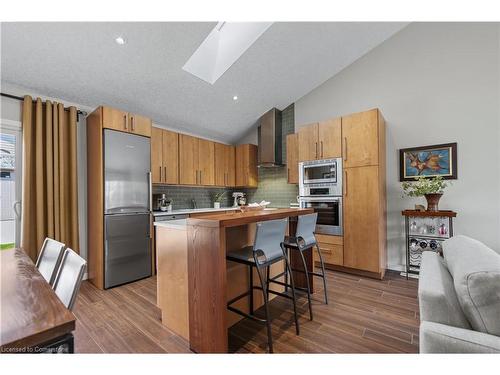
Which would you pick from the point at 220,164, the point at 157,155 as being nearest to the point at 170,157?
the point at 157,155

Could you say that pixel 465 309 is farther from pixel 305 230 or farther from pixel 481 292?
pixel 305 230

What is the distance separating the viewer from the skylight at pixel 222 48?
9.53 ft

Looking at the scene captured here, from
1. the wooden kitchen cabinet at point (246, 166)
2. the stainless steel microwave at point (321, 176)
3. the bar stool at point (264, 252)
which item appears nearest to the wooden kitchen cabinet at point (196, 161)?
the wooden kitchen cabinet at point (246, 166)

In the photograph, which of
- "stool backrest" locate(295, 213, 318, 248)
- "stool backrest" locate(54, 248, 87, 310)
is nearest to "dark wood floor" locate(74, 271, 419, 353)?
"stool backrest" locate(295, 213, 318, 248)

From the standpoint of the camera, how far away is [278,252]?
5.98 feet

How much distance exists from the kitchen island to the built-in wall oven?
5.16ft

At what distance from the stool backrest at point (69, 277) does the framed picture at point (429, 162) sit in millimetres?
3763

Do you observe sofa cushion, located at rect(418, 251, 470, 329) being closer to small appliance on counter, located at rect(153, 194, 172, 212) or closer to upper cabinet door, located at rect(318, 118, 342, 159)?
upper cabinet door, located at rect(318, 118, 342, 159)

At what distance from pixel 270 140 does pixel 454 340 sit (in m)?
3.92

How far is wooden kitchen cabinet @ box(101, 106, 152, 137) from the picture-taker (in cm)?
280

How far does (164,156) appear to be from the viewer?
372 centimetres

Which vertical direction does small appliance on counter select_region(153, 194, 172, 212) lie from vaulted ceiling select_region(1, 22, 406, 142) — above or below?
below
